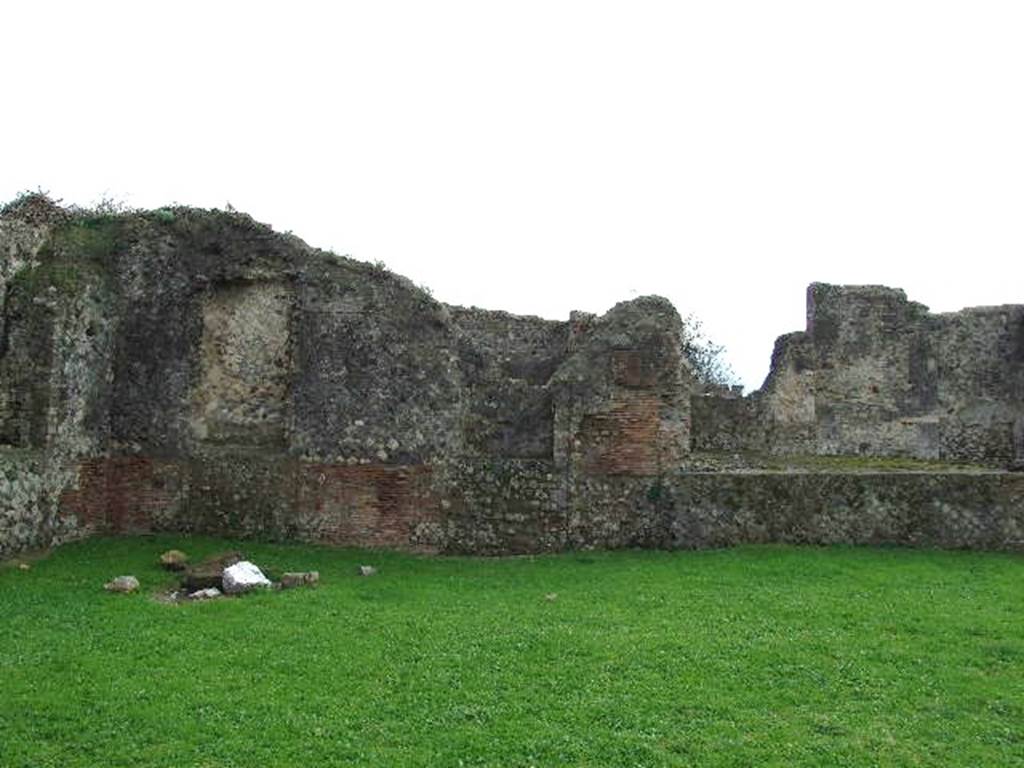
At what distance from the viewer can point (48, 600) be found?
10.4 m

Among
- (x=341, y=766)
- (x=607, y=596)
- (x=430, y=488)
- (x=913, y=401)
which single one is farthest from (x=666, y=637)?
(x=913, y=401)

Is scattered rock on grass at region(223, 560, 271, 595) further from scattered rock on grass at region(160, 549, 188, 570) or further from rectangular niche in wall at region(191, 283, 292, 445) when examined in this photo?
rectangular niche in wall at region(191, 283, 292, 445)

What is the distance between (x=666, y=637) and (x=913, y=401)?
59.4 feet

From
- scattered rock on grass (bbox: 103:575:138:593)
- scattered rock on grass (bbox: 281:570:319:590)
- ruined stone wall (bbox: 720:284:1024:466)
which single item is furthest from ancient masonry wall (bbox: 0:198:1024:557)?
ruined stone wall (bbox: 720:284:1024:466)

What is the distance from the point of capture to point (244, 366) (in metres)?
14.8

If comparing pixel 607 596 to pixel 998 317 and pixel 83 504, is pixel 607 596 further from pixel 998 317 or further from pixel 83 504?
pixel 998 317

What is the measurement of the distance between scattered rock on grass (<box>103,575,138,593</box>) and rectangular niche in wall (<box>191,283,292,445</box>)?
12.1 ft

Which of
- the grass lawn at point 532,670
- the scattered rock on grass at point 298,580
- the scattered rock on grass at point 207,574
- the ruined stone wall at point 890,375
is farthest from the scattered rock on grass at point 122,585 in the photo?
the ruined stone wall at point 890,375

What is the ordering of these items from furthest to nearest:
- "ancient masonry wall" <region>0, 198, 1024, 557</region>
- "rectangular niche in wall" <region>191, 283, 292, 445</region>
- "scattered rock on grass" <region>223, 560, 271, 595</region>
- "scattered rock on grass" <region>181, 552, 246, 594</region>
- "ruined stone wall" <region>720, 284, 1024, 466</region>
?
"ruined stone wall" <region>720, 284, 1024, 466</region>, "rectangular niche in wall" <region>191, 283, 292, 445</region>, "ancient masonry wall" <region>0, 198, 1024, 557</region>, "scattered rock on grass" <region>181, 552, 246, 594</region>, "scattered rock on grass" <region>223, 560, 271, 595</region>

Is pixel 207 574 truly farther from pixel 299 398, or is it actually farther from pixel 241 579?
pixel 299 398

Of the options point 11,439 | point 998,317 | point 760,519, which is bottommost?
point 760,519

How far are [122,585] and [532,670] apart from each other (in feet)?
17.3

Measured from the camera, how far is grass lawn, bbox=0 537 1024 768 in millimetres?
6625

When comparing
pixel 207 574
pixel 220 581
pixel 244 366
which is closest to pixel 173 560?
pixel 207 574
